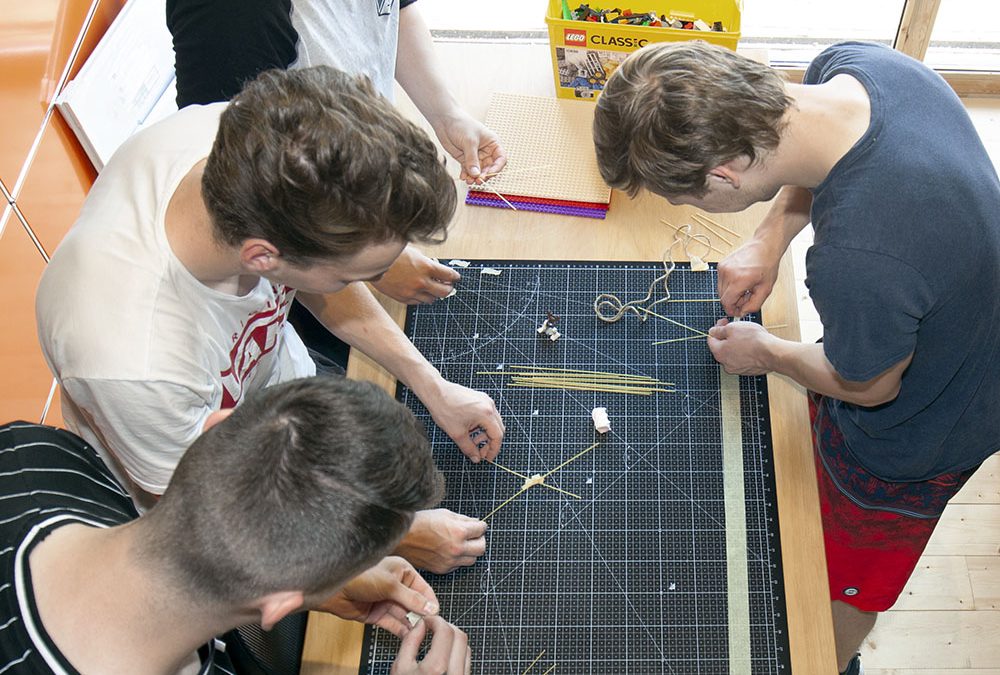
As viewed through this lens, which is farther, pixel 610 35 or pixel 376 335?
pixel 610 35

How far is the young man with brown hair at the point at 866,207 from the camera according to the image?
1.53 meters

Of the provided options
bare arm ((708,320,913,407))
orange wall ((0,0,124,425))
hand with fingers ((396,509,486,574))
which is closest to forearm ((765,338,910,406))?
bare arm ((708,320,913,407))

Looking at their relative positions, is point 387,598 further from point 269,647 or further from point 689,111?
point 689,111

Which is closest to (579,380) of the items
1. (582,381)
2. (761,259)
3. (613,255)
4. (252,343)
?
(582,381)

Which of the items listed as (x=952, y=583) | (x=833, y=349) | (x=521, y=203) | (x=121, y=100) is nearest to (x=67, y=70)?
(x=121, y=100)

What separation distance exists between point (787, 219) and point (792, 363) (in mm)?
390

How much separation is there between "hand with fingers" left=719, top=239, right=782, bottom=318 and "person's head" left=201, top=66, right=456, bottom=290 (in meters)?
0.82

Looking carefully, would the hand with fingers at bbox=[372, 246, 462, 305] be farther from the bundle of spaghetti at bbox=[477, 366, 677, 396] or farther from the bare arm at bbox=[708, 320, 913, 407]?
the bare arm at bbox=[708, 320, 913, 407]

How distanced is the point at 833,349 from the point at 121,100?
6.54 ft

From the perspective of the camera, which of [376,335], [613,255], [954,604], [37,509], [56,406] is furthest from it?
[954,604]

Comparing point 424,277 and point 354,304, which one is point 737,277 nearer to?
point 424,277

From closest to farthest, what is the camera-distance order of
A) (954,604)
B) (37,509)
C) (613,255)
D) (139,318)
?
(37,509)
(139,318)
(613,255)
(954,604)

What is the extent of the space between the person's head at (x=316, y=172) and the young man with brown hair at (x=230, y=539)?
0.30m

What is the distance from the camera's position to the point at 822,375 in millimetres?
1805
